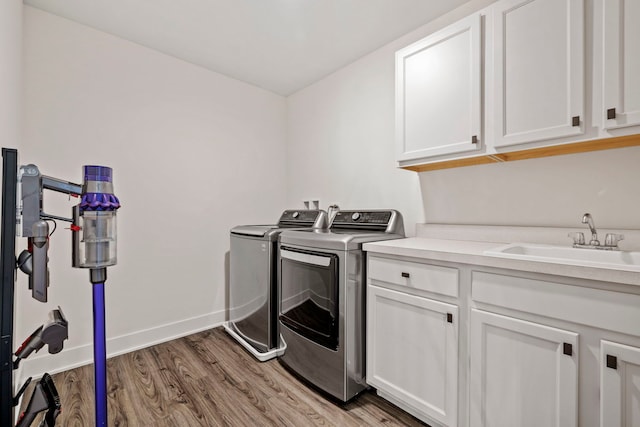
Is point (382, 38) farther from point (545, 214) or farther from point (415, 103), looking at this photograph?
point (545, 214)

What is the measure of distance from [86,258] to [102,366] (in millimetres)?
339

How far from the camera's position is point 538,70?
1.43m

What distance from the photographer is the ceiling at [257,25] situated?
199cm

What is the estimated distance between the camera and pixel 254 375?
2.05 metres

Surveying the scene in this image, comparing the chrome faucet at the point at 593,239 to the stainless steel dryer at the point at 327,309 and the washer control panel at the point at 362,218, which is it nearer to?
the stainless steel dryer at the point at 327,309

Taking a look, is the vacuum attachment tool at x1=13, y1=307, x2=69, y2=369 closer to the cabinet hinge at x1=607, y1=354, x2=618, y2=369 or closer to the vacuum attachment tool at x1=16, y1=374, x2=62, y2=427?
the vacuum attachment tool at x1=16, y1=374, x2=62, y2=427

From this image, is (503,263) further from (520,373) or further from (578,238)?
(578,238)

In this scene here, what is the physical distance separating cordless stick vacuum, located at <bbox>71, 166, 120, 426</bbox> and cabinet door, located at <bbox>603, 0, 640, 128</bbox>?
1.89 meters

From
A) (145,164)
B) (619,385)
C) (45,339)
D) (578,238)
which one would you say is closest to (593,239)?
(578,238)

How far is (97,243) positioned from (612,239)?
2.06m

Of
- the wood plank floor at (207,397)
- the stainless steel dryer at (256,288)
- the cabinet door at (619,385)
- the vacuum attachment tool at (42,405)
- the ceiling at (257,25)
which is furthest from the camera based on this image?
the stainless steel dryer at (256,288)

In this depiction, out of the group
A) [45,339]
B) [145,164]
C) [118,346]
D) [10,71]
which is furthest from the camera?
[145,164]

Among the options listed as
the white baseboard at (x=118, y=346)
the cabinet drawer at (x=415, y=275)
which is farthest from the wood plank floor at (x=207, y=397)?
the cabinet drawer at (x=415, y=275)

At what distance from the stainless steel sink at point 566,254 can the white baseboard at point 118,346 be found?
7.98 ft
